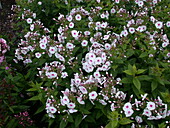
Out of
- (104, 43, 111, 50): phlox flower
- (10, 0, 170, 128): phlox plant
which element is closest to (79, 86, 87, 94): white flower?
(10, 0, 170, 128): phlox plant

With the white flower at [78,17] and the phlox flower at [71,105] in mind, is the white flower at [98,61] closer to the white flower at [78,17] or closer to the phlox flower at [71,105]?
the phlox flower at [71,105]

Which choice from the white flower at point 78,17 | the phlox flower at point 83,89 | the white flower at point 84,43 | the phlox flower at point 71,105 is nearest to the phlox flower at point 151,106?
the phlox flower at point 83,89

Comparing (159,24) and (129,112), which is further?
(159,24)

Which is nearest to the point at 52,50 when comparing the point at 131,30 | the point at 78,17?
the point at 78,17

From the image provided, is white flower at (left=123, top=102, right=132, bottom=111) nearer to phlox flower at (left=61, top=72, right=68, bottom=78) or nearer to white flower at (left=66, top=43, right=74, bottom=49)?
phlox flower at (left=61, top=72, right=68, bottom=78)

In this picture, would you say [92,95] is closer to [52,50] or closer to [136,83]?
[136,83]

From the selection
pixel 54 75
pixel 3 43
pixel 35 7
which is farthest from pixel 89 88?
pixel 35 7

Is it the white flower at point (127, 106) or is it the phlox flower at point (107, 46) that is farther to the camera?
the phlox flower at point (107, 46)

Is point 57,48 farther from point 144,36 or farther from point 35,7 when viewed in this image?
point 35,7
